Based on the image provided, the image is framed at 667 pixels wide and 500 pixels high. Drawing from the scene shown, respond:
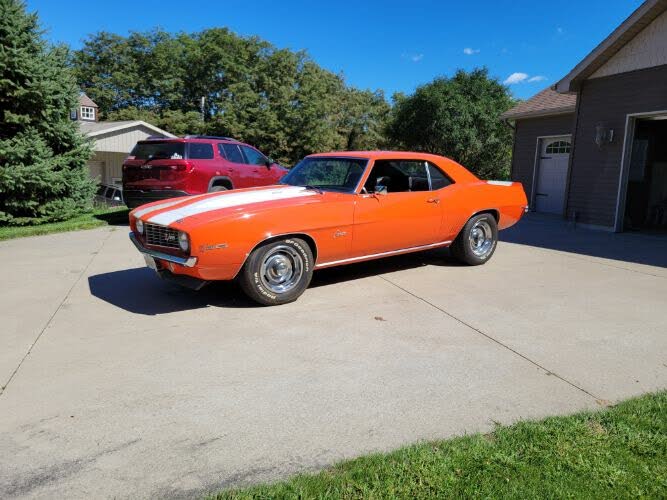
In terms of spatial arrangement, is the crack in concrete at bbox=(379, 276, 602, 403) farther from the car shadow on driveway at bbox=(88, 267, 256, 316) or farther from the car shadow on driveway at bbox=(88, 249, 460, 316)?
the car shadow on driveway at bbox=(88, 267, 256, 316)

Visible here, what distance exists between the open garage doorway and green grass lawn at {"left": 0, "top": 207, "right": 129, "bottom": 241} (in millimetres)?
11743

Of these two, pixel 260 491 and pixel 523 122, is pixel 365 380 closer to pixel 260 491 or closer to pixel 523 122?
pixel 260 491

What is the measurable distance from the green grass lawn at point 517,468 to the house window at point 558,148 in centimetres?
1347

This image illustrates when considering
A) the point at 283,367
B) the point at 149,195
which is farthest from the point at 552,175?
the point at 283,367

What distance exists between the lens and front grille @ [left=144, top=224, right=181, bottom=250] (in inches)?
195

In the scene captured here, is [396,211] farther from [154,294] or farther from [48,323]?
[48,323]

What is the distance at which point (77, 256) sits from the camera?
315 inches

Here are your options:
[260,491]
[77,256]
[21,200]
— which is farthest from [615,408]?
[21,200]

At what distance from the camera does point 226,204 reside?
17.2 feet

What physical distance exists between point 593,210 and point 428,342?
881 cm

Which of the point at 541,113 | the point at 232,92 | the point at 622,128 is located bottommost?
the point at 622,128

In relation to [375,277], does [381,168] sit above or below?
above

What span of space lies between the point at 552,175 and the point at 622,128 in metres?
4.75

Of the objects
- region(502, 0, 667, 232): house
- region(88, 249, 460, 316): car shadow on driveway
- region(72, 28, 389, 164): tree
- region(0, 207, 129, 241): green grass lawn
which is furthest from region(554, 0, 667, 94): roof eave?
region(72, 28, 389, 164): tree
